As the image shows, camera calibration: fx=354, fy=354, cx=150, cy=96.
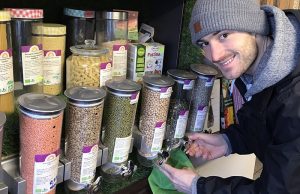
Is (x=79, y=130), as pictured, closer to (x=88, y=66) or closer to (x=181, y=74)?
(x=88, y=66)

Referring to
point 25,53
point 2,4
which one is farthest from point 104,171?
point 2,4

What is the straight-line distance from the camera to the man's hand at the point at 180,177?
99 centimetres

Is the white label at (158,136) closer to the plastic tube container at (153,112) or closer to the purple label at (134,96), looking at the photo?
the plastic tube container at (153,112)

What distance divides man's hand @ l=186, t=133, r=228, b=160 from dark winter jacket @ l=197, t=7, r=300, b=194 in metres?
0.22

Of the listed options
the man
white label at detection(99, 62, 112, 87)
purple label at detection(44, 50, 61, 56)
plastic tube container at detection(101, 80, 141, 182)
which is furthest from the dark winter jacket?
purple label at detection(44, 50, 61, 56)

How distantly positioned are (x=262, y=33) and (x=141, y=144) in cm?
45

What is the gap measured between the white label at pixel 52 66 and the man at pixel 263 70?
1.21 ft

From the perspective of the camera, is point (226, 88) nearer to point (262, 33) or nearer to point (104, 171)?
point (262, 33)

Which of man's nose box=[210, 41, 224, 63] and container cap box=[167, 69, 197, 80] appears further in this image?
container cap box=[167, 69, 197, 80]

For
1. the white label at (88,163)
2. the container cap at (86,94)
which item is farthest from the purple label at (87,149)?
the container cap at (86,94)

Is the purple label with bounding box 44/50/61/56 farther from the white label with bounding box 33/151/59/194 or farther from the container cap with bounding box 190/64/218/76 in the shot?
the container cap with bounding box 190/64/218/76

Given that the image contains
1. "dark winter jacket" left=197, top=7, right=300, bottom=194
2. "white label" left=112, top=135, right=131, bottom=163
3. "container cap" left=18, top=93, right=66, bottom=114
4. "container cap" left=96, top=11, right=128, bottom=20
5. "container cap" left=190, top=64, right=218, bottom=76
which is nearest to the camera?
"container cap" left=18, top=93, right=66, bottom=114

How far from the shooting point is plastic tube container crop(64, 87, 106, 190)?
2.54 feet

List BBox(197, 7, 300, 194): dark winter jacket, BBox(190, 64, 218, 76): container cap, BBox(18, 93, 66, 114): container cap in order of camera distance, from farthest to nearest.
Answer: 1. BBox(190, 64, 218, 76): container cap
2. BBox(197, 7, 300, 194): dark winter jacket
3. BBox(18, 93, 66, 114): container cap
